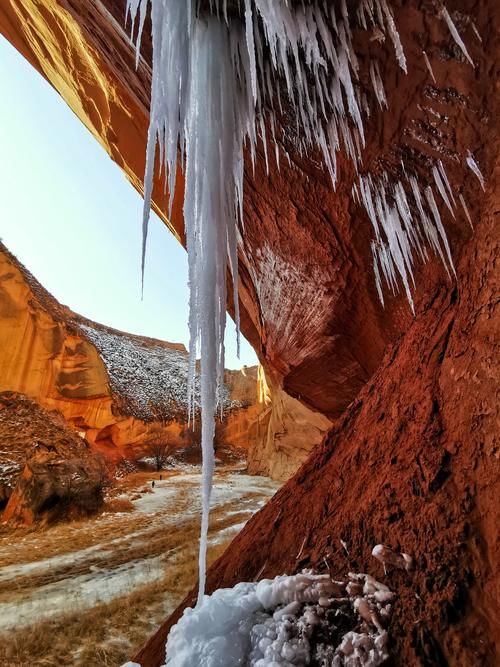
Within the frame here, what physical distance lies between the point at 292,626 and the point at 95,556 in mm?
5221

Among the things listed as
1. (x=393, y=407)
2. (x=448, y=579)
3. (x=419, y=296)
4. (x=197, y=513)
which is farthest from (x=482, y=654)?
(x=197, y=513)

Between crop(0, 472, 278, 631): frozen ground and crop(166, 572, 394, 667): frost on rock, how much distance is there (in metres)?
3.00

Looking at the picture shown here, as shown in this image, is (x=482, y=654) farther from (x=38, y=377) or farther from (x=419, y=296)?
(x=38, y=377)

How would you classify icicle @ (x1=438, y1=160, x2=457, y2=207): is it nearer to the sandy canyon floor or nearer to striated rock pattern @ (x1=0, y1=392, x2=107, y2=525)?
the sandy canyon floor

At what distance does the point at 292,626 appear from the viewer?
147 cm

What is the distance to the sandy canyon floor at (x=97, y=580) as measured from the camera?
306 cm

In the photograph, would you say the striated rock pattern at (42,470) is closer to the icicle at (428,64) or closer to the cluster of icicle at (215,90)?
the cluster of icicle at (215,90)

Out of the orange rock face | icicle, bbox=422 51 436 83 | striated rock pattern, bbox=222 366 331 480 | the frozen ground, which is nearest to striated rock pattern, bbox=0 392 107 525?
the frozen ground

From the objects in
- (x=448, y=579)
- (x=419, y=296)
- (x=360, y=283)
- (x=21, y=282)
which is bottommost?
(x=448, y=579)

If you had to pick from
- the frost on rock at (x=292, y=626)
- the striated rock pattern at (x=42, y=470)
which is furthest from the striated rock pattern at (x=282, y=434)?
the frost on rock at (x=292, y=626)

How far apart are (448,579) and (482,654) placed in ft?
0.74

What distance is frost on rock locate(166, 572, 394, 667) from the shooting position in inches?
53.1

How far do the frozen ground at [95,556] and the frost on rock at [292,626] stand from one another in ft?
9.85

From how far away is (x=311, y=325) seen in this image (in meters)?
4.84
